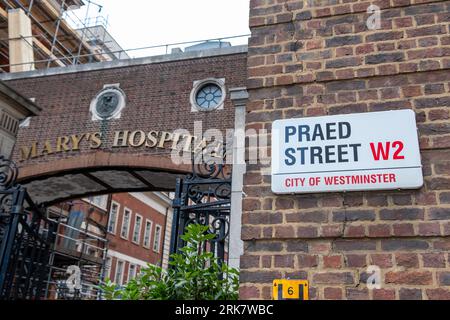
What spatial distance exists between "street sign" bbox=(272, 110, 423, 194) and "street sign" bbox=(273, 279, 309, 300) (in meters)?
0.54

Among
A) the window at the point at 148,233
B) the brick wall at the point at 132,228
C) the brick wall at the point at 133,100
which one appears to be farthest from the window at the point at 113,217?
the brick wall at the point at 133,100

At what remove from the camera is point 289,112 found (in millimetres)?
3047

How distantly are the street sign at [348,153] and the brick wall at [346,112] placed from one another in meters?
0.07

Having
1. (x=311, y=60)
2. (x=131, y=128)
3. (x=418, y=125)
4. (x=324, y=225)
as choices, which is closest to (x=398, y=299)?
(x=324, y=225)

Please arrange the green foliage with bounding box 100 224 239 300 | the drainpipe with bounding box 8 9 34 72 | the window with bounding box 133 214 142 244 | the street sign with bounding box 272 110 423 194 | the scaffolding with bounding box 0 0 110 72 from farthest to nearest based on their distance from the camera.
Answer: the window with bounding box 133 214 142 244 → the scaffolding with bounding box 0 0 110 72 → the drainpipe with bounding box 8 9 34 72 → the green foliage with bounding box 100 224 239 300 → the street sign with bounding box 272 110 423 194

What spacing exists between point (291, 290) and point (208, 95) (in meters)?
10.3

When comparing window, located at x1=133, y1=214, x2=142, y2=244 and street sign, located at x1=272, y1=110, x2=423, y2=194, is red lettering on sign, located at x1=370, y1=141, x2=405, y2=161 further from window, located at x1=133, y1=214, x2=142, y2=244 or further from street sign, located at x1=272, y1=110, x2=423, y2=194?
window, located at x1=133, y1=214, x2=142, y2=244

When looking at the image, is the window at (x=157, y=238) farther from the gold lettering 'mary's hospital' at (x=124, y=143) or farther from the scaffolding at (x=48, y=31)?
the gold lettering 'mary's hospital' at (x=124, y=143)

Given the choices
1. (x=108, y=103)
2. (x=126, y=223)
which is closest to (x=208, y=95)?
(x=108, y=103)

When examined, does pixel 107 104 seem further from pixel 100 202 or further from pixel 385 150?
pixel 100 202

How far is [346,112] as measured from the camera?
2.93 meters

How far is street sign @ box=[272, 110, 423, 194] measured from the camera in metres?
2.67

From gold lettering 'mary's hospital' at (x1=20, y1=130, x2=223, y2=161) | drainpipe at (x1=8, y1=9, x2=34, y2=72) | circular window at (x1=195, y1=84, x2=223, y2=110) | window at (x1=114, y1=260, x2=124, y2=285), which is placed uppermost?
drainpipe at (x1=8, y1=9, x2=34, y2=72)

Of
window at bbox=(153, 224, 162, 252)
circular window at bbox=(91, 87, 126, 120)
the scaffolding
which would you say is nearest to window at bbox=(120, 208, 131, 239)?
window at bbox=(153, 224, 162, 252)
